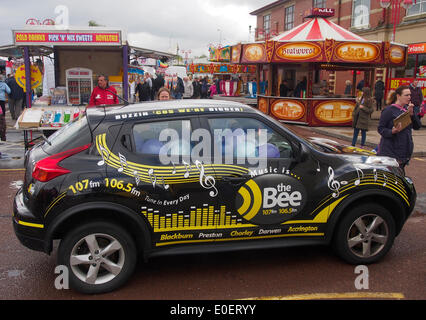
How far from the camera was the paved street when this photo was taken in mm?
3742

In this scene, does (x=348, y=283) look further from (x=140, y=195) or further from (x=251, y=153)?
(x=140, y=195)

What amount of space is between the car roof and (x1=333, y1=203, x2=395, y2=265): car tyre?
4.86 ft

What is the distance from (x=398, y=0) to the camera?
73.9 feet

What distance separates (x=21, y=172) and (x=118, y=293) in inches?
219

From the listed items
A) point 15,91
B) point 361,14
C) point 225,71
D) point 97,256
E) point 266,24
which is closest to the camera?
point 97,256

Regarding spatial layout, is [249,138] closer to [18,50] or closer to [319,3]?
[18,50]

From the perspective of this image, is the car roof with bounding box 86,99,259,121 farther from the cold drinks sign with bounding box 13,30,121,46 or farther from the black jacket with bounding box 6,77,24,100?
the black jacket with bounding box 6,77,24,100

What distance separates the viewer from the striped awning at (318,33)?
16688 millimetres

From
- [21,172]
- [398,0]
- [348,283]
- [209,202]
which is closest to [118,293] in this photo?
[209,202]

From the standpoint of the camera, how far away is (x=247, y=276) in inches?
161

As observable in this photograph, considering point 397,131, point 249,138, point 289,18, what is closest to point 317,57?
point 397,131

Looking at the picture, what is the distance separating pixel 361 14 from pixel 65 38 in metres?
22.1

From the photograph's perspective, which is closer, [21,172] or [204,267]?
[204,267]

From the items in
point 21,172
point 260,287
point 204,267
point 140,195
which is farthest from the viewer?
point 21,172
